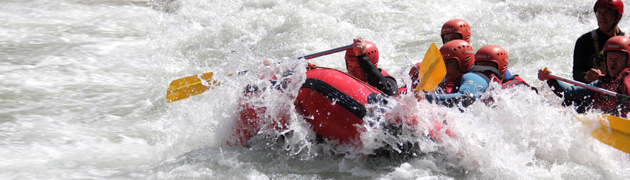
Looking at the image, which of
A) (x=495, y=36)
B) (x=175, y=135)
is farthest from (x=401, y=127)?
(x=495, y=36)

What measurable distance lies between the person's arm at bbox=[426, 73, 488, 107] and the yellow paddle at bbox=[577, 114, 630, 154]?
2.61 ft

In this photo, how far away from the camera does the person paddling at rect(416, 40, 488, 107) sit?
129 inches

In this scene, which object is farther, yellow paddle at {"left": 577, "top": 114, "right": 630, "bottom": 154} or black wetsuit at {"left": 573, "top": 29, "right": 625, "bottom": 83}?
black wetsuit at {"left": 573, "top": 29, "right": 625, "bottom": 83}

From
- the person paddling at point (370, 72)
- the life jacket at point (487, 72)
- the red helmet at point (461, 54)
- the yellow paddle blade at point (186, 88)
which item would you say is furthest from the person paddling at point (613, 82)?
the yellow paddle blade at point (186, 88)

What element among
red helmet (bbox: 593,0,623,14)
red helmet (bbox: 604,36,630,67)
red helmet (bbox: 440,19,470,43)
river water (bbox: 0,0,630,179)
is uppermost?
red helmet (bbox: 593,0,623,14)

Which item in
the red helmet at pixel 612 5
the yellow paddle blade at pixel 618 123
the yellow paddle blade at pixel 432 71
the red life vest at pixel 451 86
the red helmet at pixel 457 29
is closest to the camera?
the yellow paddle blade at pixel 432 71

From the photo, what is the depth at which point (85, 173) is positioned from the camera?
8.85 feet

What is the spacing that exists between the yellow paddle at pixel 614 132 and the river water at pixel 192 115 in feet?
0.34

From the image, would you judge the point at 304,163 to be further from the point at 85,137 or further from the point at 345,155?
the point at 85,137

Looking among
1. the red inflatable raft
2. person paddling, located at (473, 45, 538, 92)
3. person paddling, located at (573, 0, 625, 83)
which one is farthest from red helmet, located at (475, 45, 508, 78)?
the red inflatable raft

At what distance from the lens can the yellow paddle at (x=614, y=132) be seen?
3.12 meters

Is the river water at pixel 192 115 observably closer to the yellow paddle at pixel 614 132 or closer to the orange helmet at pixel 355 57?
the yellow paddle at pixel 614 132

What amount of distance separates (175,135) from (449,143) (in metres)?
2.11

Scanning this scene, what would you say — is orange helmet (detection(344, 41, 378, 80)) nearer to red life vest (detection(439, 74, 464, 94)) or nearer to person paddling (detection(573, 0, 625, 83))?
red life vest (detection(439, 74, 464, 94))
